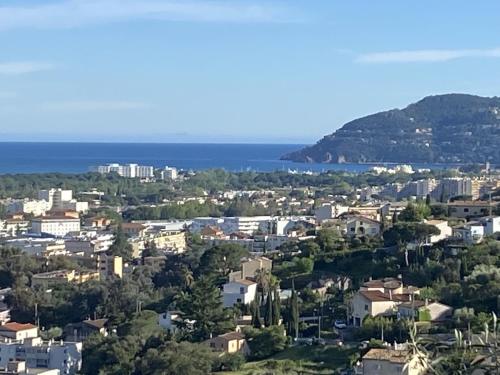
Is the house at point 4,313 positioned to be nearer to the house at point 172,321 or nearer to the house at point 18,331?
the house at point 18,331

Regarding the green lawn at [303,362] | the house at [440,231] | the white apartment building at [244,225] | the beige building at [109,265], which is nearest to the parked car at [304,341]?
the green lawn at [303,362]

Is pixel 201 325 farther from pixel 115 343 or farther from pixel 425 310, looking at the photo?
pixel 425 310

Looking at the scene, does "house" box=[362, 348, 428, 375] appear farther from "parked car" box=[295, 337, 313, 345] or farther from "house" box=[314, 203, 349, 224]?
"house" box=[314, 203, 349, 224]

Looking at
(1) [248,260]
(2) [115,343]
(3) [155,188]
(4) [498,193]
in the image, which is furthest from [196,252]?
(3) [155,188]

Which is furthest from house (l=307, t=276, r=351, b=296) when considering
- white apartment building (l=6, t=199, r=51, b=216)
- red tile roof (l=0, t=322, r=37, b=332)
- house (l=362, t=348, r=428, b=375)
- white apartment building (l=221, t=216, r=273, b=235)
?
white apartment building (l=6, t=199, r=51, b=216)

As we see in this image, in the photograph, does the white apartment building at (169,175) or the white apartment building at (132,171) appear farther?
the white apartment building at (132,171)

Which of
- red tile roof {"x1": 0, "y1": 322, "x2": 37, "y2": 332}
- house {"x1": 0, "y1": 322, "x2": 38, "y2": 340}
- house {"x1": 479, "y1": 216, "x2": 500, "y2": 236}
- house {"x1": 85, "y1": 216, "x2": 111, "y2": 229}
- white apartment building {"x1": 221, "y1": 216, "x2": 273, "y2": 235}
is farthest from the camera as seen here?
house {"x1": 85, "y1": 216, "x2": 111, "y2": 229}

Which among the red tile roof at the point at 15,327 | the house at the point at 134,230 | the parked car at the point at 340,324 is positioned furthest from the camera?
the house at the point at 134,230
